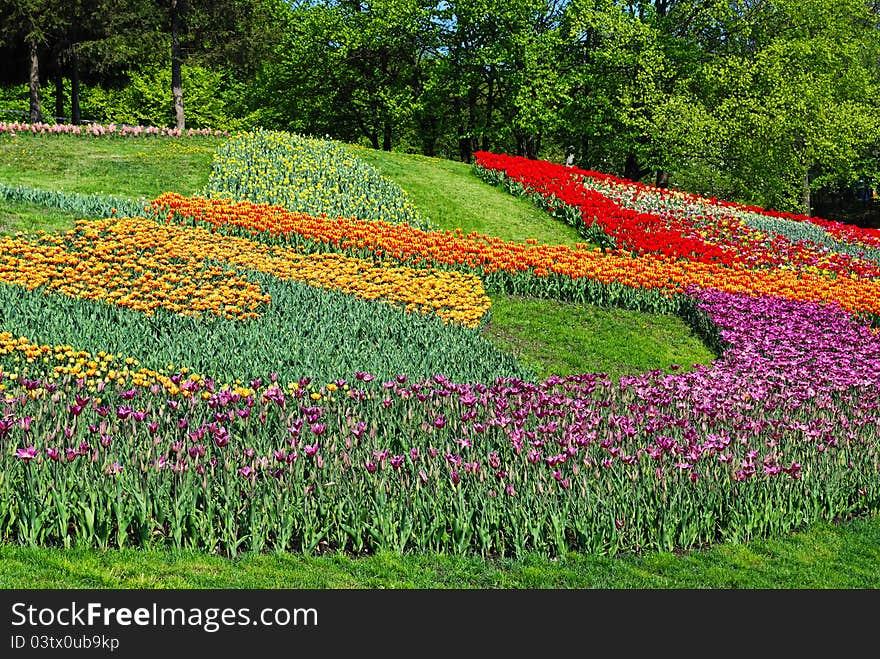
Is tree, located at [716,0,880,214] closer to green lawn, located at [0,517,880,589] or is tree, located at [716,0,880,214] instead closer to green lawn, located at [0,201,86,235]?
green lawn, located at [0,201,86,235]

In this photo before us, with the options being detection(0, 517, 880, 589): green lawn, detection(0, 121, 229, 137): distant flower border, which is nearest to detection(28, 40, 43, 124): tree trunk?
detection(0, 121, 229, 137): distant flower border

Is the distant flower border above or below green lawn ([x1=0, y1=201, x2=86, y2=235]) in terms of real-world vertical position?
above

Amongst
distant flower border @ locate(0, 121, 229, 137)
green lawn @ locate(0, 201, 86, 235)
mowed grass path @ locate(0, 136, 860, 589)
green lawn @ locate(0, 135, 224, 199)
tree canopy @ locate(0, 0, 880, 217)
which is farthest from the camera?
tree canopy @ locate(0, 0, 880, 217)

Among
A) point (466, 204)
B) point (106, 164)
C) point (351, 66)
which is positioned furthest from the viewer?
point (351, 66)

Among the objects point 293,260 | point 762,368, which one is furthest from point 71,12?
point 762,368

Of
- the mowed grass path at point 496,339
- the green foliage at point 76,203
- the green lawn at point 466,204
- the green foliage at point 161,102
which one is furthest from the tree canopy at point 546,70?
the green foliage at point 76,203

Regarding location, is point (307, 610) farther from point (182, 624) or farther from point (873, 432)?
point (873, 432)

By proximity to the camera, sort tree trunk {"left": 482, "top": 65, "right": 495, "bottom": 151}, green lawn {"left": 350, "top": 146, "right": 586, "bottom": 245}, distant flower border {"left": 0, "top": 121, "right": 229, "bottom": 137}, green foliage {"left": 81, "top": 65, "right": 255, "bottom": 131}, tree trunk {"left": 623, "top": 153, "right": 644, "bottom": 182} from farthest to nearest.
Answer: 1. green foliage {"left": 81, "top": 65, "right": 255, "bottom": 131}
2. tree trunk {"left": 623, "top": 153, "right": 644, "bottom": 182}
3. tree trunk {"left": 482, "top": 65, "right": 495, "bottom": 151}
4. distant flower border {"left": 0, "top": 121, "right": 229, "bottom": 137}
5. green lawn {"left": 350, "top": 146, "right": 586, "bottom": 245}

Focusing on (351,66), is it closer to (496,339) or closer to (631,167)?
(631,167)

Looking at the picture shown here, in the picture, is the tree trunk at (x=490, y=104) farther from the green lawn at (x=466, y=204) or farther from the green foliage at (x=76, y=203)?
the green foliage at (x=76, y=203)

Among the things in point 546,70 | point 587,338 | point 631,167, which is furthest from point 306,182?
point 631,167

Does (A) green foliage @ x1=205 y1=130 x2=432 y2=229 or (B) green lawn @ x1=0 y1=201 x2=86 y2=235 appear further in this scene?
(A) green foliage @ x1=205 y1=130 x2=432 y2=229

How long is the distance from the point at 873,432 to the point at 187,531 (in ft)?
17.9

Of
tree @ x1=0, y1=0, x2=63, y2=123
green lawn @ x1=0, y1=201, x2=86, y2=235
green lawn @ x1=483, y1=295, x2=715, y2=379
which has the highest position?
tree @ x1=0, y1=0, x2=63, y2=123
